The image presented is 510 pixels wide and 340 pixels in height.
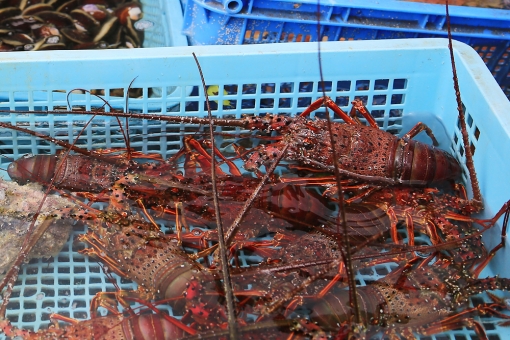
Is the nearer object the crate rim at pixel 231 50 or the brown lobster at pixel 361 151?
the crate rim at pixel 231 50

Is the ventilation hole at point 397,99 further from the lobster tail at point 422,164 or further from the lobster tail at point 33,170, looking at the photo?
the lobster tail at point 33,170

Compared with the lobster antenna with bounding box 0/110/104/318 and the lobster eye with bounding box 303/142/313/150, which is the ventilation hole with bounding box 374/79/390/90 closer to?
the lobster eye with bounding box 303/142/313/150

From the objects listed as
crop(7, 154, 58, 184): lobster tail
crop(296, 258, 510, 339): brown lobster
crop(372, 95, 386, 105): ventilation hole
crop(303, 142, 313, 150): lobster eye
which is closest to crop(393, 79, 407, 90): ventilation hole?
crop(372, 95, 386, 105): ventilation hole

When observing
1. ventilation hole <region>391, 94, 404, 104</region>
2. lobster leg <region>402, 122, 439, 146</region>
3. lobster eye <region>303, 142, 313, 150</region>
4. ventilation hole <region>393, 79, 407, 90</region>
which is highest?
ventilation hole <region>393, 79, 407, 90</region>

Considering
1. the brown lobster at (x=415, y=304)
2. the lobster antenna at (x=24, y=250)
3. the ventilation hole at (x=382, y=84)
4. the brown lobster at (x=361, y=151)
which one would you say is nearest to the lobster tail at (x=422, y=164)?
the brown lobster at (x=361, y=151)

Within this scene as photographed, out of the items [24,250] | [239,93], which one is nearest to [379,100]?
[239,93]

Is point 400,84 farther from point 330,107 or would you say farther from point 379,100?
point 330,107
